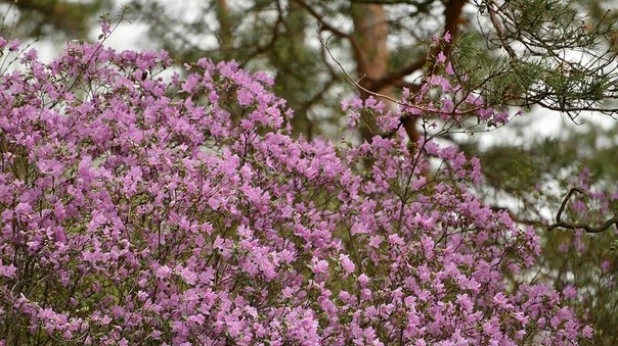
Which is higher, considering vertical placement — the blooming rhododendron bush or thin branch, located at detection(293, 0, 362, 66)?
thin branch, located at detection(293, 0, 362, 66)

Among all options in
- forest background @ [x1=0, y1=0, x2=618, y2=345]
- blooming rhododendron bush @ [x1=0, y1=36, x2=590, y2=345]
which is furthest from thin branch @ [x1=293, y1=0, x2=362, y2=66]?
blooming rhododendron bush @ [x1=0, y1=36, x2=590, y2=345]

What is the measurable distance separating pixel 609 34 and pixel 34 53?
2.78 metres

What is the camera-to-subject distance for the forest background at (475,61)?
14.0 feet

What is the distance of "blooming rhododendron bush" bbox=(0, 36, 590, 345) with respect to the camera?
12.6 ft

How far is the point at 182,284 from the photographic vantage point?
4.00 m

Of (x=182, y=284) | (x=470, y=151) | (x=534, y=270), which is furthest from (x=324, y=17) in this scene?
(x=182, y=284)

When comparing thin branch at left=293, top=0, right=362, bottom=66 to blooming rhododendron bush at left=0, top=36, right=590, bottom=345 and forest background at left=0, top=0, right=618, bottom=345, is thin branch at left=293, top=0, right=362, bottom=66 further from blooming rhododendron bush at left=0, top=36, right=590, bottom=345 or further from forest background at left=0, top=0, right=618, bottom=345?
blooming rhododendron bush at left=0, top=36, right=590, bottom=345

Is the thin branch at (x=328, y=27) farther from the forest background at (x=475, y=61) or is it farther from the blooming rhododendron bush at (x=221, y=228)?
the blooming rhododendron bush at (x=221, y=228)

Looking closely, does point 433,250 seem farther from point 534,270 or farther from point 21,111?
point 534,270

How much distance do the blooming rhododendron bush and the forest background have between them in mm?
326

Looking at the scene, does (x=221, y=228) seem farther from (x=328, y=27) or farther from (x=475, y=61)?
(x=328, y=27)

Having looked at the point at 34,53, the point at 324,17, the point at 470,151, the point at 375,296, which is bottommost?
the point at 375,296

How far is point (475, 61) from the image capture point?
15.1ft

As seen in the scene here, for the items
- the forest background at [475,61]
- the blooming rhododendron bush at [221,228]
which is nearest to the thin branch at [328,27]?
the forest background at [475,61]
